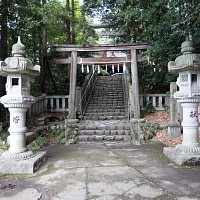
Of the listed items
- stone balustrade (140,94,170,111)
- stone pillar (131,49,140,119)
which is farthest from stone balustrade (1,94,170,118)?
stone pillar (131,49,140,119)

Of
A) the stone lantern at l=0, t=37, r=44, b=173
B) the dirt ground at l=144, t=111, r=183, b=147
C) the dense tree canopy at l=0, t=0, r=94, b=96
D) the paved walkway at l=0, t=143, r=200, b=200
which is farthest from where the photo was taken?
the dense tree canopy at l=0, t=0, r=94, b=96

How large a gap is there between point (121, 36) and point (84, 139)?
7576 mm

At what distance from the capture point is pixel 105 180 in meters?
3.79

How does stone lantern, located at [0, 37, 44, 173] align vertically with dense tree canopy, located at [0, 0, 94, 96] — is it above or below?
below

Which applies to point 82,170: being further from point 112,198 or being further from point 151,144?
point 151,144

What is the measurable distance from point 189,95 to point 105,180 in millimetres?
2475

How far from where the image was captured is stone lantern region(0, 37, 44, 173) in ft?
14.8

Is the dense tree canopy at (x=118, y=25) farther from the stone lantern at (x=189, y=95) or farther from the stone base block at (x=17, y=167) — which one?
the stone base block at (x=17, y=167)

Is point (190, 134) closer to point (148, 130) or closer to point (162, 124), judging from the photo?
point (148, 130)

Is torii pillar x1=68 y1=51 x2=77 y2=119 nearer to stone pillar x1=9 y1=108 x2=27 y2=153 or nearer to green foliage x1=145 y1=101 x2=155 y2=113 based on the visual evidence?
green foliage x1=145 y1=101 x2=155 y2=113

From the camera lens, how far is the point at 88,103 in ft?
40.3

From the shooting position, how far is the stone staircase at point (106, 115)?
27.2 feet

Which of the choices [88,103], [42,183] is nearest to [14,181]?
[42,183]

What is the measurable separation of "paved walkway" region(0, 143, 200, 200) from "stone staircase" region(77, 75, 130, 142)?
284 centimetres
